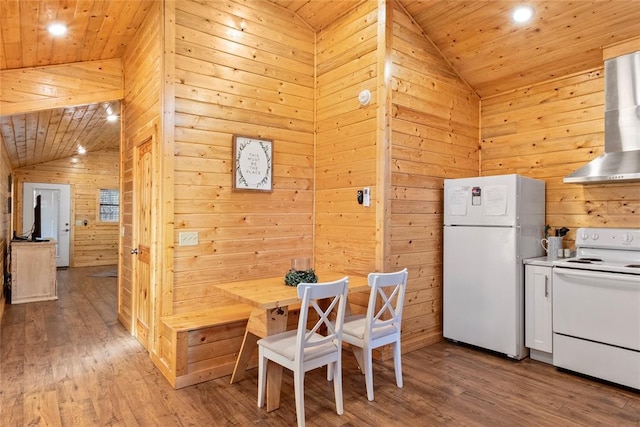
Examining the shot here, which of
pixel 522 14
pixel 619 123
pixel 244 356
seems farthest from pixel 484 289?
pixel 522 14

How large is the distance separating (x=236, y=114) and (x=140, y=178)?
129 cm

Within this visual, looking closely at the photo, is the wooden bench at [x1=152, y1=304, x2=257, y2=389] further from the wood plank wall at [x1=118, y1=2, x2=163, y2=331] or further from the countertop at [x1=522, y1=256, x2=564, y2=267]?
the countertop at [x1=522, y1=256, x2=564, y2=267]

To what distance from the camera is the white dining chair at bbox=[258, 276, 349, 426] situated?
2254 mm

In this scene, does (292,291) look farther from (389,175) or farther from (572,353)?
(572,353)

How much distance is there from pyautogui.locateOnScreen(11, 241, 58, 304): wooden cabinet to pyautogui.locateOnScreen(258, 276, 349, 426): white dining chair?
4.79m

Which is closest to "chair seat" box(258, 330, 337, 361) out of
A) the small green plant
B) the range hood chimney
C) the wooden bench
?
the small green plant

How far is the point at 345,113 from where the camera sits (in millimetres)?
3750

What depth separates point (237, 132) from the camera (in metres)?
3.55

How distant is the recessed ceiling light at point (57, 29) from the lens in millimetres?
3205

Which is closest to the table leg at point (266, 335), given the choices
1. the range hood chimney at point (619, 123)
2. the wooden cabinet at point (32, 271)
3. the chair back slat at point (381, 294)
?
the chair back slat at point (381, 294)

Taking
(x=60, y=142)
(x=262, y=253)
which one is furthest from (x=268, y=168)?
(x=60, y=142)

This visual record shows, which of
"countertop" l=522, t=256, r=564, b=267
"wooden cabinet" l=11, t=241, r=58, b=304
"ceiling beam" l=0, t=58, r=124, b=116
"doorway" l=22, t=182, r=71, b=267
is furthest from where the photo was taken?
"doorway" l=22, t=182, r=71, b=267

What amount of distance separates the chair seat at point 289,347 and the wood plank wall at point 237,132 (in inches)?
41.4

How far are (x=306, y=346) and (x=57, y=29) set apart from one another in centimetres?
335
